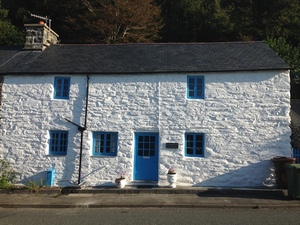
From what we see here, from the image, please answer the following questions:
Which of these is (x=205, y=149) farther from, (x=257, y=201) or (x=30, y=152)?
(x=30, y=152)

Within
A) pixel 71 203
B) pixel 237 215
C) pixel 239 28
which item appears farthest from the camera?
pixel 239 28

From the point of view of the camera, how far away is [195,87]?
12.3 meters

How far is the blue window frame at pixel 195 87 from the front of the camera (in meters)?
12.3

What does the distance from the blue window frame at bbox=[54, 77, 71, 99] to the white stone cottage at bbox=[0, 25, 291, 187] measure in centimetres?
4

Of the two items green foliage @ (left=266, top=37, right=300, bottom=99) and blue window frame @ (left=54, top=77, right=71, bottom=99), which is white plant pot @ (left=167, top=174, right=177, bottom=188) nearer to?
blue window frame @ (left=54, top=77, right=71, bottom=99)

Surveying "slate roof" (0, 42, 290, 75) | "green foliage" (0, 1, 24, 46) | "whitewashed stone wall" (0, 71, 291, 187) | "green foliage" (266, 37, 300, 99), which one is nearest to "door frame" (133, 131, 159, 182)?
"whitewashed stone wall" (0, 71, 291, 187)

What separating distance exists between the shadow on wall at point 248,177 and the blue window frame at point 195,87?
3.58m

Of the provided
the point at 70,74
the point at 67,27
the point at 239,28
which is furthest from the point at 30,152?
the point at 239,28

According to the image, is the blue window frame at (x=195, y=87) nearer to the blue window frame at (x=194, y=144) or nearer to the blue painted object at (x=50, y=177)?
the blue window frame at (x=194, y=144)

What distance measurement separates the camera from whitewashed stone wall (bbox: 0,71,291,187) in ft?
38.2

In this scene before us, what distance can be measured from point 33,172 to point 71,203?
12.0ft

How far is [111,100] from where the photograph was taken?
1239 centimetres

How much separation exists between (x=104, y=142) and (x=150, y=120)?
2.25 metres

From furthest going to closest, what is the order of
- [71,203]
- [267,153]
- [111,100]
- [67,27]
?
[67,27], [111,100], [267,153], [71,203]
